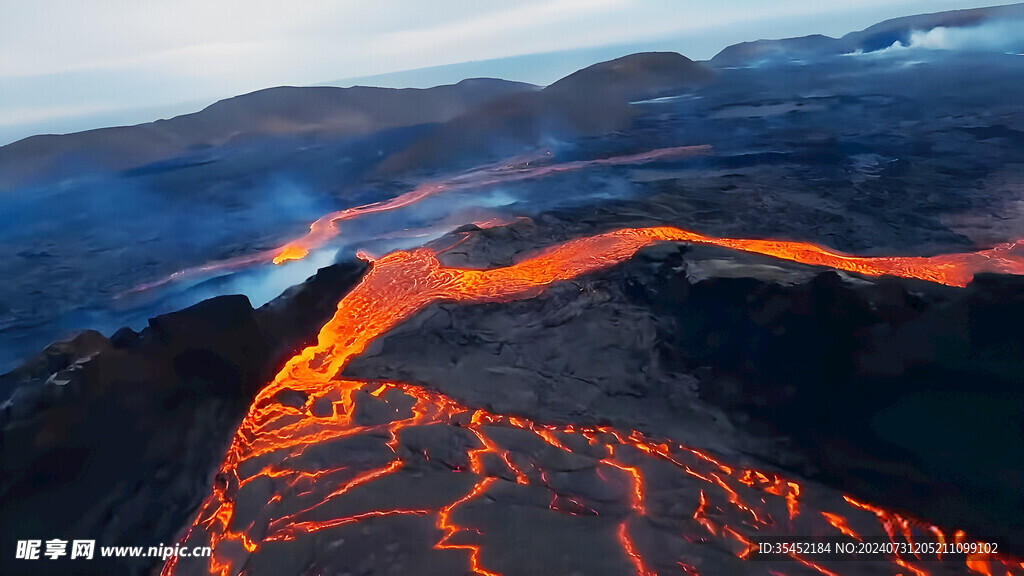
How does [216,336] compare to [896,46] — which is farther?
[896,46]

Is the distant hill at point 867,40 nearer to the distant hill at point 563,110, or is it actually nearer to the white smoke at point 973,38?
the white smoke at point 973,38

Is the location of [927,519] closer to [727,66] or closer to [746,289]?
[746,289]

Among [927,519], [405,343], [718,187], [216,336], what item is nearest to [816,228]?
[718,187]

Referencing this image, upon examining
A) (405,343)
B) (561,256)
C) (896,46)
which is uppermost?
(896,46)

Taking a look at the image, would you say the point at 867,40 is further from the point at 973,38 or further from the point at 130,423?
the point at 130,423

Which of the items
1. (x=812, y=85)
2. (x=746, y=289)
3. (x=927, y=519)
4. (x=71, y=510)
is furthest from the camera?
(x=812, y=85)

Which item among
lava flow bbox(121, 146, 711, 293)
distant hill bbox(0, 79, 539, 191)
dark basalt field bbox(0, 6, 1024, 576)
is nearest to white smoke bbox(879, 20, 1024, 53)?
dark basalt field bbox(0, 6, 1024, 576)
